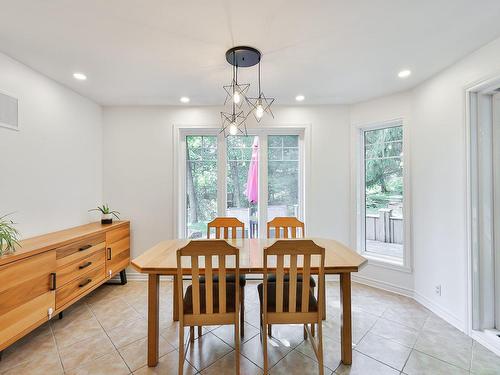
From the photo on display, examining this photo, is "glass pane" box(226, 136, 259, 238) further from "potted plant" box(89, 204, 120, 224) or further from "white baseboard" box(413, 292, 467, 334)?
"white baseboard" box(413, 292, 467, 334)

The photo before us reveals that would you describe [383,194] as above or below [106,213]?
above

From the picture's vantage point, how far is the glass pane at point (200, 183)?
3.76m

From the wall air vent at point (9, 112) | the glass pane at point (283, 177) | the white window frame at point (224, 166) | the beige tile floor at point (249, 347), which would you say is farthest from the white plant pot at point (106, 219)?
the glass pane at point (283, 177)

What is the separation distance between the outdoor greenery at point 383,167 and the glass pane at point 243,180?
5.47 ft

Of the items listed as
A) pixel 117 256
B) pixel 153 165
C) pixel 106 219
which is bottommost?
pixel 117 256

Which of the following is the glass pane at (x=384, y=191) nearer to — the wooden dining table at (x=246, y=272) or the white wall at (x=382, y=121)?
the white wall at (x=382, y=121)

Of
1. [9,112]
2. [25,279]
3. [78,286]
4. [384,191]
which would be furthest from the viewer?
[384,191]

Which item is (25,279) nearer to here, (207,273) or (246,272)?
(207,273)

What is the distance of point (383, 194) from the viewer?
3.35 m

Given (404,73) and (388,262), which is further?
(388,262)

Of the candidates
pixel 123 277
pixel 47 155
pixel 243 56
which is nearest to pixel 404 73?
pixel 243 56

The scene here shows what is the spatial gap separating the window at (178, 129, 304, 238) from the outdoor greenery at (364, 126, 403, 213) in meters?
0.98

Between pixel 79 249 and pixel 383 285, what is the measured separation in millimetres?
3742

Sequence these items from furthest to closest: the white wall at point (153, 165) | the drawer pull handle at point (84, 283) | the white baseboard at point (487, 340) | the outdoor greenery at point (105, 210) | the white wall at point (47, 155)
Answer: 1. the white wall at point (153, 165)
2. the outdoor greenery at point (105, 210)
3. the drawer pull handle at point (84, 283)
4. the white wall at point (47, 155)
5. the white baseboard at point (487, 340)
